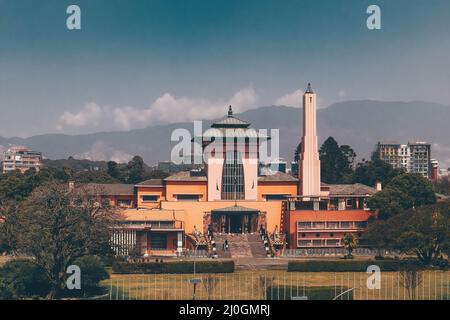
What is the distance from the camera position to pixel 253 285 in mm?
61781

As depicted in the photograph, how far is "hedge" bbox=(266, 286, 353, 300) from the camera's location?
56.8 m

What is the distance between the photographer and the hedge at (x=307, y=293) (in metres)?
56.8

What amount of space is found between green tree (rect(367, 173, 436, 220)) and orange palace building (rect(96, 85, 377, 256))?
191 centimetres

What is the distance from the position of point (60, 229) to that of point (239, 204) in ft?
119

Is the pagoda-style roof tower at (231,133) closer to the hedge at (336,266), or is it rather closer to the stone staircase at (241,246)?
the stone staircase at (241,246)

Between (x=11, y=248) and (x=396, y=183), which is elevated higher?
(x=396, y=183)

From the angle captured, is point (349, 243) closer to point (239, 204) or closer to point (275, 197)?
point (239, 204)

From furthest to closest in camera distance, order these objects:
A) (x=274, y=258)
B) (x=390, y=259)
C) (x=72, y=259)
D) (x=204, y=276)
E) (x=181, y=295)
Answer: (x=274, y=258) → (x=390, y=259) → (x=204, y=276) → (x=72, y=259) → (x=181, y=295)

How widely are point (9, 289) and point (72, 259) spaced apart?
6.20 metres

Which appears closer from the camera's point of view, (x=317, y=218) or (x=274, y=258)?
(x=274, y=258)
